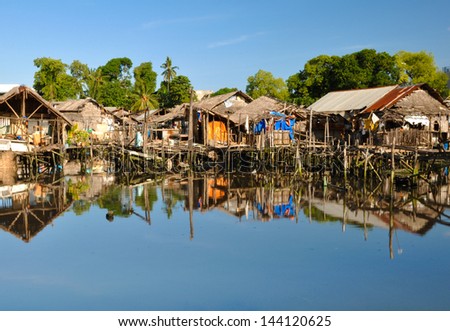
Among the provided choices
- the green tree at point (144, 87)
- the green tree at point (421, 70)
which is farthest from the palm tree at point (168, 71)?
the green tree at point (421, 70)

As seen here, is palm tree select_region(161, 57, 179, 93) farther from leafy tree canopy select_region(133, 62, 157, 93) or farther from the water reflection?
the water reflection

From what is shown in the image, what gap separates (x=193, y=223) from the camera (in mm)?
13000

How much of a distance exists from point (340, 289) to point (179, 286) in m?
2.50

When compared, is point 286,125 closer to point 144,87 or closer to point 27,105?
point 27,105

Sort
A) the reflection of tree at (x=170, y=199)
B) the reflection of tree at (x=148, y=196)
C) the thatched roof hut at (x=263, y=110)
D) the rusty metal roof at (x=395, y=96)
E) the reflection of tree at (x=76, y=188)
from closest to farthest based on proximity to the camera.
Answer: the reflection of tree at (x=170, y=199), the reflection of tree at (x=148, y=196), the reflection of tree at (x=76, y=188), the rusty metal roof at (x=395, y=96), the thatched roof hut at (x=263, y=110)

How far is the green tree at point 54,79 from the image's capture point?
53594mm

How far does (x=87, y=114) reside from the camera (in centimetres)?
3988

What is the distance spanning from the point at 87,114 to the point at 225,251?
32.2 metres

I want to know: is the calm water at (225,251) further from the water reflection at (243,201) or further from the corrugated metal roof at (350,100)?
the corrugated metal roof at (350,100)

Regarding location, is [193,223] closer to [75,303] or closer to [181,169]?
[75,303]

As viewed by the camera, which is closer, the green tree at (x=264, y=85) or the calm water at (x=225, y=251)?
the calm water at (x=225, y=251)

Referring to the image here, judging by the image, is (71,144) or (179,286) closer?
(179,286)

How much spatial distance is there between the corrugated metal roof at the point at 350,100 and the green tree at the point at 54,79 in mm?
31571

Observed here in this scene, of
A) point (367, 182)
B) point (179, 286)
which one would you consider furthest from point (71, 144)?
point (179, 286)
